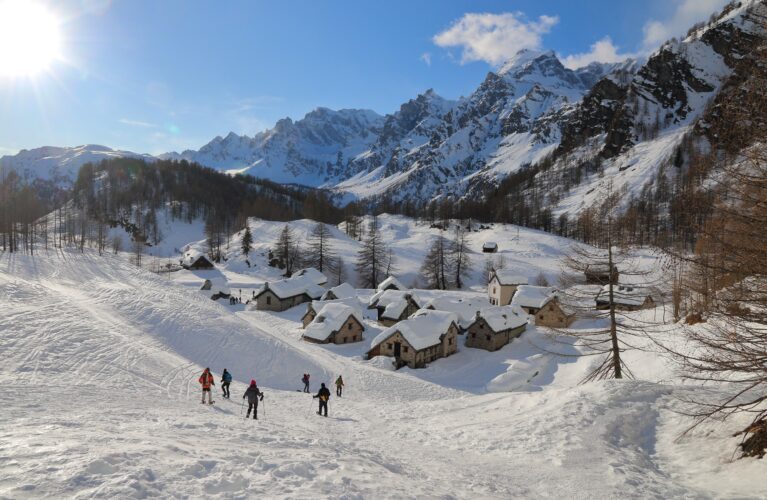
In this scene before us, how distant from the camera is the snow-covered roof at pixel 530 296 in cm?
5578

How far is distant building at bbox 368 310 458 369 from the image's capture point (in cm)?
3816

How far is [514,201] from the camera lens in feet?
610

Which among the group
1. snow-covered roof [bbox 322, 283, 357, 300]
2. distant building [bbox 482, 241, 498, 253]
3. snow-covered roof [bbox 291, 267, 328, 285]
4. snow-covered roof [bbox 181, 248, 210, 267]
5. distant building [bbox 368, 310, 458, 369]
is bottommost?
distant building [bbox 368, 310, 458, 369]

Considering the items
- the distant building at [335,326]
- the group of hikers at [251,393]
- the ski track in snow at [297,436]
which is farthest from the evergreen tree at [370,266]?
the group of hikers at [251,393]

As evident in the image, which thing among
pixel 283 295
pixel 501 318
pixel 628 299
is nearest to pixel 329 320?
pixel 283 295

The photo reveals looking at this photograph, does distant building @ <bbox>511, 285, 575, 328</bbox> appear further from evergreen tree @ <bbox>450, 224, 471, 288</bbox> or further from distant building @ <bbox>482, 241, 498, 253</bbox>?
distant building @ <bbox>482, 241, 498, 253</bbox>

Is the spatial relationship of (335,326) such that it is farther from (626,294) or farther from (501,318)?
(626,294)

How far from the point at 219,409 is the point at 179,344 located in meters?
18.4

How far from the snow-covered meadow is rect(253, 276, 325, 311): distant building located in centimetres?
2006

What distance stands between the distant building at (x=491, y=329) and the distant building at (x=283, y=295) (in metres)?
26.4

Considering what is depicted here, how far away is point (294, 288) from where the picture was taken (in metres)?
60.0

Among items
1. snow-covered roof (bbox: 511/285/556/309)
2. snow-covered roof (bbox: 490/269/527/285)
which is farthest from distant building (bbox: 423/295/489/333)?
snow-covered roof (bbox: 490/269/527/285)

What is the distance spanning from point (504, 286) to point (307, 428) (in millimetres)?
51186

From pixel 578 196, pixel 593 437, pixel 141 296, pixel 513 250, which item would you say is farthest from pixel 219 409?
pixel 578 196
